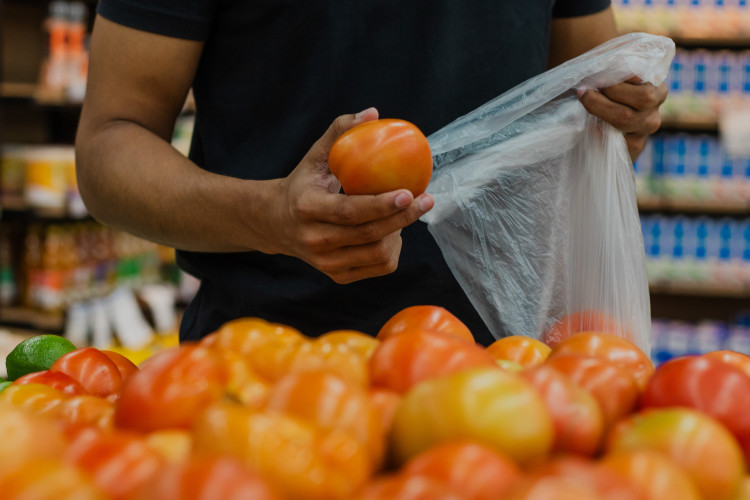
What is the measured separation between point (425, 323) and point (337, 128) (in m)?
0.30

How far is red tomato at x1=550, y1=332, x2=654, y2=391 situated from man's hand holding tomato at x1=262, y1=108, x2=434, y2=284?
0.25 metres

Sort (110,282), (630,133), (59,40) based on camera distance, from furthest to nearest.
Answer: (110,282), (59,40), (630,133)

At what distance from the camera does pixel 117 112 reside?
1.32 m

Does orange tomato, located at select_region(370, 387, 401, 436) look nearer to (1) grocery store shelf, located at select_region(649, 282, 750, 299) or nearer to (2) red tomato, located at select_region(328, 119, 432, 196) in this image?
(2) red tomato, located at select_region(328, 119, 432, 196)

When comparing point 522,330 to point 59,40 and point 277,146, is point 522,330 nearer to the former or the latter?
point 277,146

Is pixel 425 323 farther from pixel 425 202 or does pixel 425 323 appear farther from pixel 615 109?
pixel 615 109

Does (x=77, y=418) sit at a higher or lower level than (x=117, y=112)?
lower

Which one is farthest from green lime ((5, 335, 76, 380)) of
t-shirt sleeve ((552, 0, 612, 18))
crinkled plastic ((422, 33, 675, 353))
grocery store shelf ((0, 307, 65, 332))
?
grocery store shelf ((0, 307, 65, 332))

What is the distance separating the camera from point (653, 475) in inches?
19.6

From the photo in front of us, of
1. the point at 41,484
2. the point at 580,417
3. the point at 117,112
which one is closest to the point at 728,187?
the point at 117,112

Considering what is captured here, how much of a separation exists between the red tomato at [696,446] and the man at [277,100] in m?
0.75

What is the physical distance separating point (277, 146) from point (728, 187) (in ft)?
10.0

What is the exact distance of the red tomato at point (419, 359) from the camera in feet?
2.13

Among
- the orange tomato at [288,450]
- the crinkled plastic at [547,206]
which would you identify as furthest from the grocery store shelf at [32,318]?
the orange tomato at [288,450]
